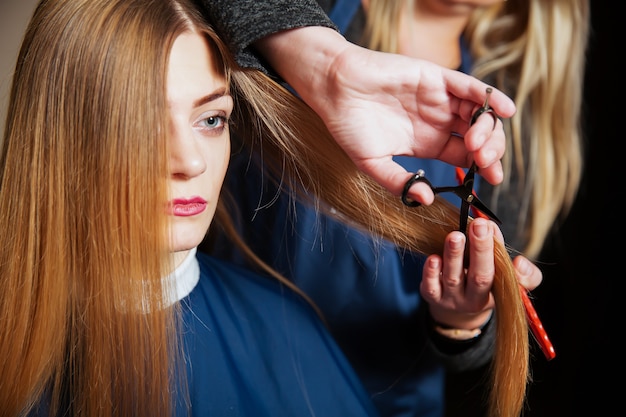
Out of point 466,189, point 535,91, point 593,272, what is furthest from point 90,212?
point 593,272

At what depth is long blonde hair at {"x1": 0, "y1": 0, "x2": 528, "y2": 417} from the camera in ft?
2.39

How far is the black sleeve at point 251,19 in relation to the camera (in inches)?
30.4

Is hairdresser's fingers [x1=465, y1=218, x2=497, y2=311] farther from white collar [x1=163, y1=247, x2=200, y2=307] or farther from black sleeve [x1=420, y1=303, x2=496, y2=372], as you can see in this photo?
white collar [x1=163, y1=247, x2=200, y2=307]

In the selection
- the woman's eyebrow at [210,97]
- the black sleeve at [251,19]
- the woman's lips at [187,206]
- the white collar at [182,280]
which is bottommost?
the white collar at [182,280]

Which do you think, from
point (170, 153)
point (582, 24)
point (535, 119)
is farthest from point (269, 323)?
point (582, 24)

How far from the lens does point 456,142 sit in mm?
813

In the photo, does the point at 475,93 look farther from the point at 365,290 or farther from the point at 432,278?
the point at 365,290

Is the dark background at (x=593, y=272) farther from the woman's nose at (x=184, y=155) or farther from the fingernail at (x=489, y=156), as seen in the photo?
the woman's nose at (x=184, y=155)

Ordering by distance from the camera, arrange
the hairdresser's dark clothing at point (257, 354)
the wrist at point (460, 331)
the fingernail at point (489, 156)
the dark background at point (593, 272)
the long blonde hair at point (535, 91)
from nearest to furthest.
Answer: the fingernail at point (489, 156)
the hairdresser's dark clothing at point (257, 354)
the wrist at point (460, 331)
the long blonde hair at point (535, 91)
the dark background at point (593, 272)

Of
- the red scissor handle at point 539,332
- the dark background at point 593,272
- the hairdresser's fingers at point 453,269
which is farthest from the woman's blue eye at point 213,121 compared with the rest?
the dark background at point 593,272

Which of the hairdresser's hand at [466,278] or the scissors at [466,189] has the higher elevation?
the scissors at [466,189]

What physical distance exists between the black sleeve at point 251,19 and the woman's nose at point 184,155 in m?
0.11

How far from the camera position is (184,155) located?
0.75m

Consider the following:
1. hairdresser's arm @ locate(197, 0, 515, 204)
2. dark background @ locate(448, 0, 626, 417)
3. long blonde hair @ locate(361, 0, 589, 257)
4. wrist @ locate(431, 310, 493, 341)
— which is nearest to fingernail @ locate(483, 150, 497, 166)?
hairdresser's arm @ locate(197, 0, 515, 204)
